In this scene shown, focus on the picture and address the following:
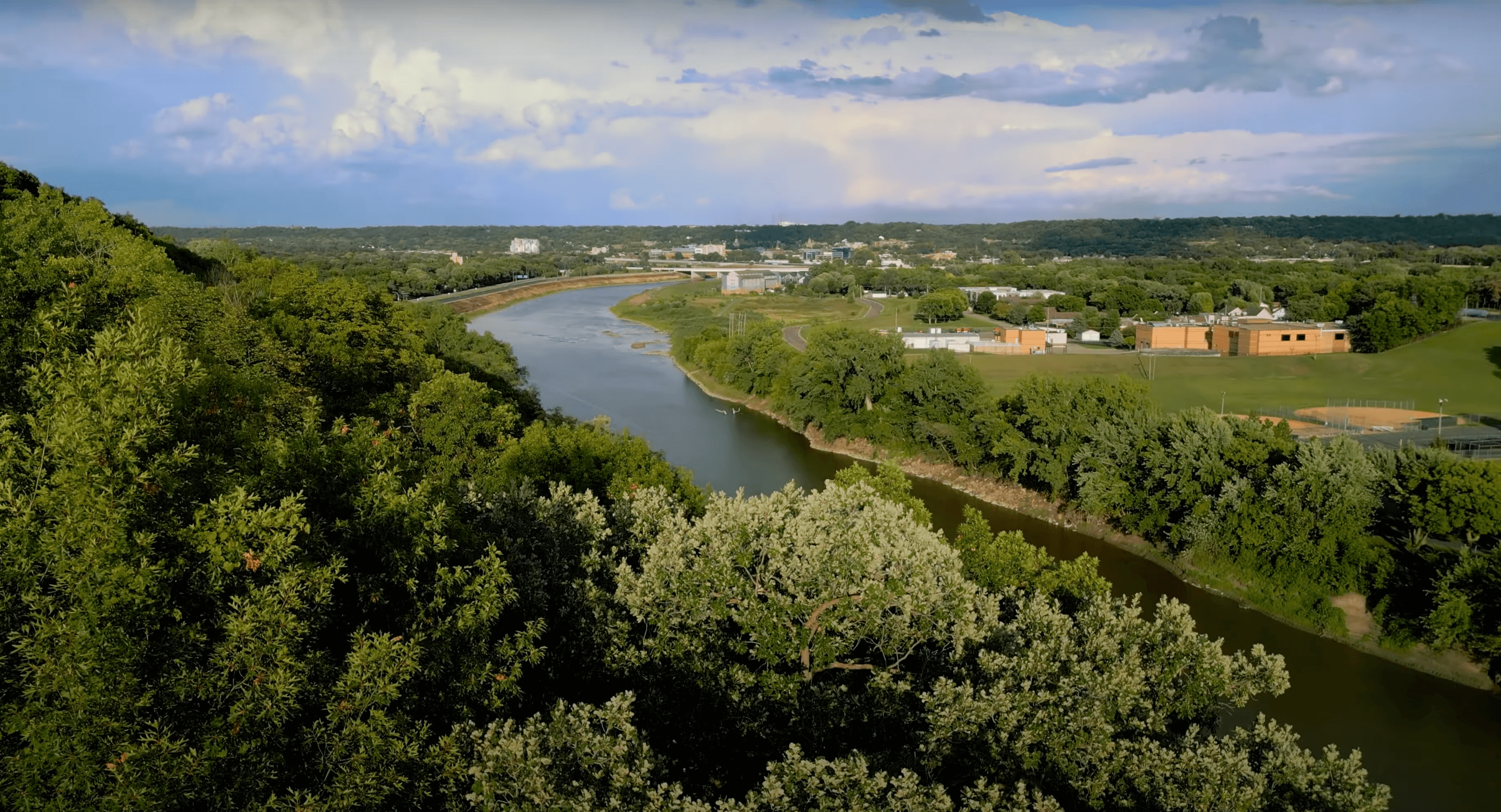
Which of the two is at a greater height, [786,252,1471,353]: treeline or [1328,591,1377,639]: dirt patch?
[786,252,1471,353]: treeline

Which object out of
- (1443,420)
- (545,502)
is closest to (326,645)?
(545,502)

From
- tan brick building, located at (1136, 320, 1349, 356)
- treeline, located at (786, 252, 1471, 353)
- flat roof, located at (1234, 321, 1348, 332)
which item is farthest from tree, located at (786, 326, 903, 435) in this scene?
treeline, located at (786, 252, 1471, 353)

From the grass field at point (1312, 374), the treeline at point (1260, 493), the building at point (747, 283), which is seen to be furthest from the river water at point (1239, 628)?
the building at point (747, 283)

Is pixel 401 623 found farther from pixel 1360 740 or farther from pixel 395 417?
pixel 1360 740

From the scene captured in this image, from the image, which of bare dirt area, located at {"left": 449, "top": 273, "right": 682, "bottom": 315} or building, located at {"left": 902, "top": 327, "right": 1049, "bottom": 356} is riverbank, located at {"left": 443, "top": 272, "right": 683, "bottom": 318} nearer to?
bare dirt area, located at {"left": 449, "top": 273, "right": 682, "bottom": 315}

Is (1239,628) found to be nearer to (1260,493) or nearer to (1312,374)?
(1260,493)
